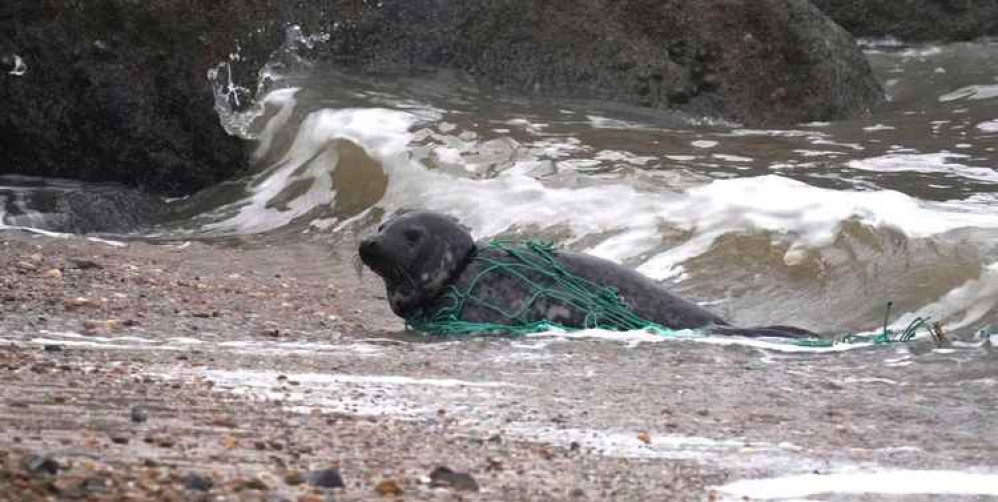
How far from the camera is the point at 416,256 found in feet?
22.7

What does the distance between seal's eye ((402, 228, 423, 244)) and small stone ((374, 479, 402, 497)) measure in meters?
3.42

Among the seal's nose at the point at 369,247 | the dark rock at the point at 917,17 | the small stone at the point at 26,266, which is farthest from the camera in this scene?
the dark rock at the point at 917,17

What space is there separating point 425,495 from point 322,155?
892cm

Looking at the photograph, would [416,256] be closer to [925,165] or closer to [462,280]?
[462,280]

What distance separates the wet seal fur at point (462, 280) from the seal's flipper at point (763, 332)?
2 cm

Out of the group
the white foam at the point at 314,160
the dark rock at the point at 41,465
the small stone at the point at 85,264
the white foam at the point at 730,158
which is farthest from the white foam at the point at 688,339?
the white foam at the point at 314,160

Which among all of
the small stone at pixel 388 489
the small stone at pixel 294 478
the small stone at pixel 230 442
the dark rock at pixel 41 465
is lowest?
the small stone at pixel 230 442

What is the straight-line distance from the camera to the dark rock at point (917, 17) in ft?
58.2

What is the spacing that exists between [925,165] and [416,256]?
5421mm

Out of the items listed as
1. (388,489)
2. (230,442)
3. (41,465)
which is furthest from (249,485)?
(230,442)

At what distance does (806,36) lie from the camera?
1343cm

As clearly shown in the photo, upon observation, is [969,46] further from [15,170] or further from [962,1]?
[15,170]

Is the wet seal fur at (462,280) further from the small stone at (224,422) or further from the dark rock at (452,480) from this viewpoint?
the dark rock at (452,480)

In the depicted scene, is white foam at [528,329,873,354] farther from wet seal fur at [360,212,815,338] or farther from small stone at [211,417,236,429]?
small stone at [211,417,236,429]
